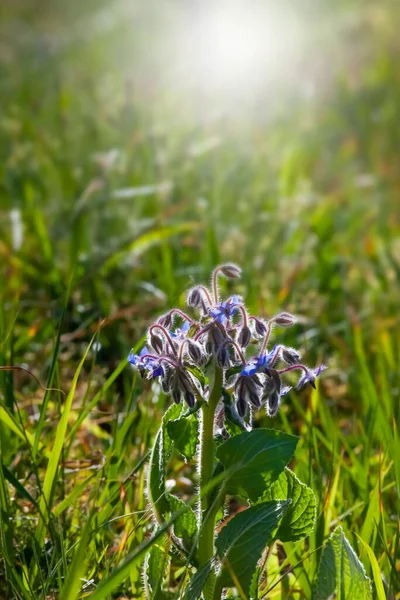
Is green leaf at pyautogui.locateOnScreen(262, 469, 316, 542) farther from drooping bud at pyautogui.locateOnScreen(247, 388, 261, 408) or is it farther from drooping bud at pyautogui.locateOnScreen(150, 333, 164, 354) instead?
drooping bud at pyautogui.locateOnScreen(150, 333, 164, 354)

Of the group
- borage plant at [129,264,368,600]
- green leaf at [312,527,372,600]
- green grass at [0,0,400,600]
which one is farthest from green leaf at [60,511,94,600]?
green leaf at [312,527,372,600]

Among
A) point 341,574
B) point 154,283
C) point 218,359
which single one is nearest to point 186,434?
point 218,359

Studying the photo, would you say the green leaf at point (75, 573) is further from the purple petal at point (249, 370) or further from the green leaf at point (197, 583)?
the purple petal at point (249, 370)

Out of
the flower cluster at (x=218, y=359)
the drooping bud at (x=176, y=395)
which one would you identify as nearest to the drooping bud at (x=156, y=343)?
the flower cluster at (x=218, y=359)

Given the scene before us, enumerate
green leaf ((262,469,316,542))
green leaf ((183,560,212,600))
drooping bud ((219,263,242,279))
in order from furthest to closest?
drooping bud ((219,263,242,279)), green leaf ((262,469,316,542)), green leaf ((183,560,212,600))

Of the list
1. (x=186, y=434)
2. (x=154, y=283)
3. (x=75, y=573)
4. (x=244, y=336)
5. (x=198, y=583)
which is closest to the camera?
(x=75, y=573)

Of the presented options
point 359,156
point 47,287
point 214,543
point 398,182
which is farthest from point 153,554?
point 359,156

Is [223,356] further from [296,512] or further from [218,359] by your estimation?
[296,512]
